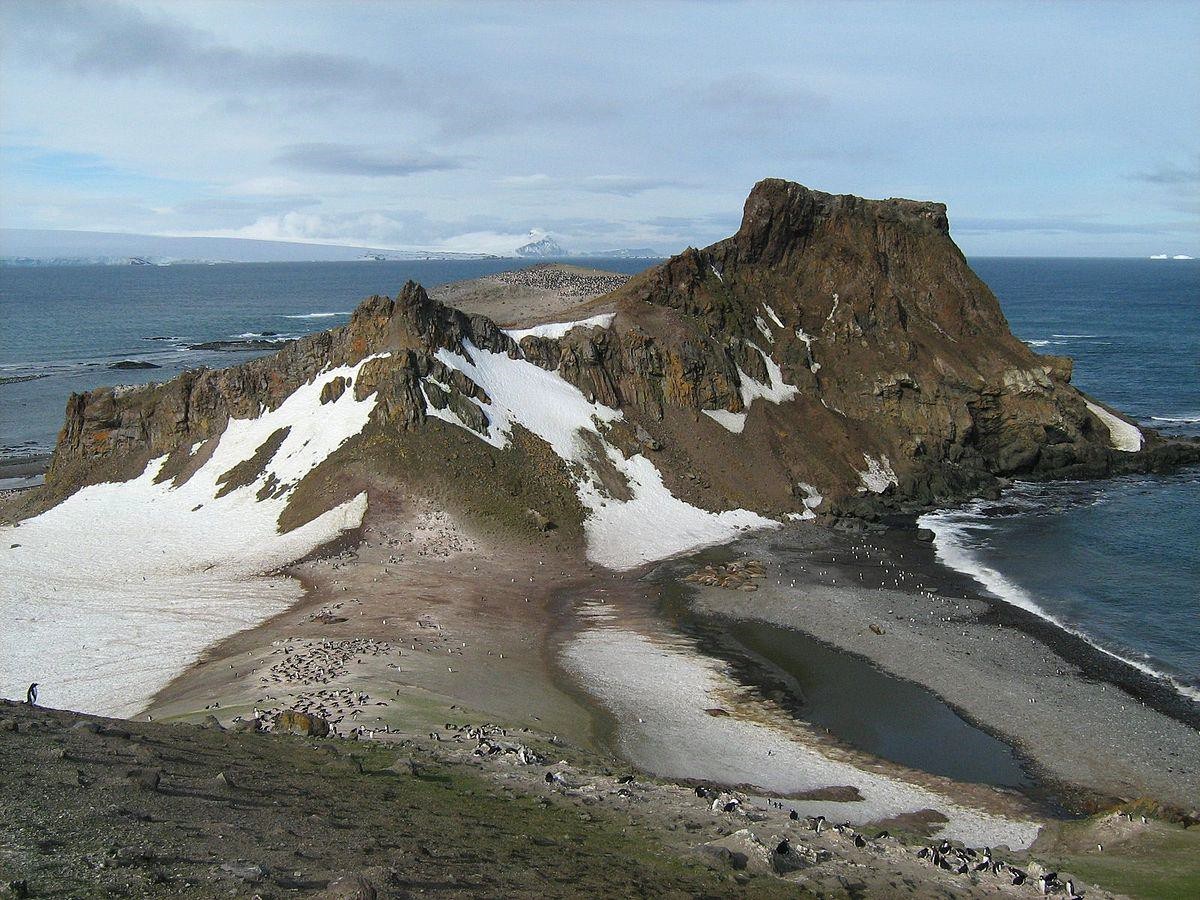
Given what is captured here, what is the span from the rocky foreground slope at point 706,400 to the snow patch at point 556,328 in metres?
0.15

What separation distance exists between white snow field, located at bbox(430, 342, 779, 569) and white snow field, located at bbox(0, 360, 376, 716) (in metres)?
7.58

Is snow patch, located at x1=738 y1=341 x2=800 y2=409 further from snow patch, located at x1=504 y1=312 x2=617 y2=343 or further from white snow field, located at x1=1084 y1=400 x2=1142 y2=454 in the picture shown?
white snow field, located at x1=1084 y1=400 x2=1142 y2=454

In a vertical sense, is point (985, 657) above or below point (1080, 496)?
below

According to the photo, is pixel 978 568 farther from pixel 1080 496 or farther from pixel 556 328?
pixel 556 328

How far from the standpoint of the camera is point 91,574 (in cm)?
4181

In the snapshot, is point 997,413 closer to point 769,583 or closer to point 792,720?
point 769,583

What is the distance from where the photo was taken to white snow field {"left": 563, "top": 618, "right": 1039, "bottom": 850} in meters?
23.8

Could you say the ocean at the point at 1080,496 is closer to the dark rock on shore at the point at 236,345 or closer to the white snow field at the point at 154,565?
the dark rock on shore at the point at 236,345

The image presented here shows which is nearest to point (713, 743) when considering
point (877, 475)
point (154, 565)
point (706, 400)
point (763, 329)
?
point (154, 565)

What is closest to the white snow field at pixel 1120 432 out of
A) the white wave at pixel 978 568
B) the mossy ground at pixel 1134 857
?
the white wave at pixel 978 568

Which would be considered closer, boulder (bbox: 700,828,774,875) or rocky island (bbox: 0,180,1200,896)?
boulder (bbox: 700,828,774,875)

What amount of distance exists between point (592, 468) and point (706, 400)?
11.3 m

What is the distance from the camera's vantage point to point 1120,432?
70.6 metres

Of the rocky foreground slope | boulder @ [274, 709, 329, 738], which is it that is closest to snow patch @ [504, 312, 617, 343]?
the rocky foreground slope
